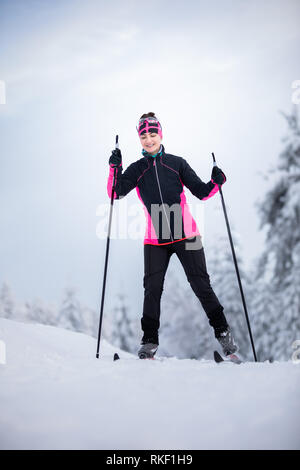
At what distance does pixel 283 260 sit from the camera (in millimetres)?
10445

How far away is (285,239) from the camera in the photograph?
10219mm

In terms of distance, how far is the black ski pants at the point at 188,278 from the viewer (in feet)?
14.1

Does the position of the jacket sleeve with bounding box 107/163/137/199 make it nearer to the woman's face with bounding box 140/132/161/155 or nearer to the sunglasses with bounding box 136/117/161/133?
the woman's face with bounding box 140/132/161/155

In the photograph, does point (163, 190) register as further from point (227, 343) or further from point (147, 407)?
point (147, 407)

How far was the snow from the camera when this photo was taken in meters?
1.81

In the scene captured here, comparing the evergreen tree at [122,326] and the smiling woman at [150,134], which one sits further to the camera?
the evergreen tree at [122,326]

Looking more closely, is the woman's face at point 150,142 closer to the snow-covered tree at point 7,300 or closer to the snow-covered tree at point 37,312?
the snow-covered tree at point 37,312

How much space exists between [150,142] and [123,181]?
0.71m

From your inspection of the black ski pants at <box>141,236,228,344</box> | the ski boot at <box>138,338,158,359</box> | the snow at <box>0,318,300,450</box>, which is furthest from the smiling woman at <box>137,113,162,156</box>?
the snow at <box>0,318,300,450</box>

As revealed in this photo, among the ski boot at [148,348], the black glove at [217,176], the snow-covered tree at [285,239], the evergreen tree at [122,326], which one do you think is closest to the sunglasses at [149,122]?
the black glove at [217,176]

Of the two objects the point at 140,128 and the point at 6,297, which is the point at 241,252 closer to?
the point at 140,128

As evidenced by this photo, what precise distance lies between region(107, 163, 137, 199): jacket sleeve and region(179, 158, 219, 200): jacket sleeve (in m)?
0.74

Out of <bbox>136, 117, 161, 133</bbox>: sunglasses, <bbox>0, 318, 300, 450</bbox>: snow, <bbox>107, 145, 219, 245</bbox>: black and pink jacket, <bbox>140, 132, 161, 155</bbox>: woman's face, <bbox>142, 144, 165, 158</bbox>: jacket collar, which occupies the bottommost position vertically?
<bbox>0, 318, 300, 450</bbox>: snow

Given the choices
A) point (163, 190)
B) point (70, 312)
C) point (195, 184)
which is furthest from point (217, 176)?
point (70, 312)
